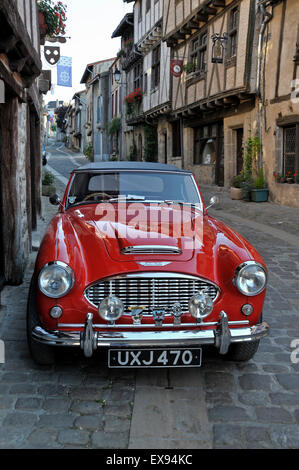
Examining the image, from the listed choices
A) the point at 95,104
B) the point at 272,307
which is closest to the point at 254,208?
the point at 272,307

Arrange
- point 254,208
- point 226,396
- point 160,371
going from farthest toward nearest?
1. point 254,208
2. point 160,371
3. point 226,396

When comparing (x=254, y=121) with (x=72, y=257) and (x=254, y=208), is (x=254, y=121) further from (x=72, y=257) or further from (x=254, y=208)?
(x=72, y=257)

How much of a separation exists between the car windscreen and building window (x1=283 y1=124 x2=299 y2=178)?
8.64m

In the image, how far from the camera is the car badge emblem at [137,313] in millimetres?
3066

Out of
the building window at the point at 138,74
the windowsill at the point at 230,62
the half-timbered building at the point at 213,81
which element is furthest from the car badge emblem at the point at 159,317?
the building window at the point at 138,74

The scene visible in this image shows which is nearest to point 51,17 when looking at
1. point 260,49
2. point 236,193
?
point 260,49

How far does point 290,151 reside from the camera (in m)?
13.0

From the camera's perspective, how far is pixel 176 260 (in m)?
3.16

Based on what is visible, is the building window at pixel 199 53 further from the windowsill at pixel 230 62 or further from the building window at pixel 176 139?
the building window at pixel 176 139

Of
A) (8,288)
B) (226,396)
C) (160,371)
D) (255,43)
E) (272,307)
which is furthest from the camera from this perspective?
(255,43)

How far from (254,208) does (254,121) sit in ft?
10.9

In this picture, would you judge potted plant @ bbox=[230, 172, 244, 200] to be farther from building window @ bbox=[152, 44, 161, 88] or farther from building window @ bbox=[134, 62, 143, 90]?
building window @ bbox=[134, 62, 143, 90]

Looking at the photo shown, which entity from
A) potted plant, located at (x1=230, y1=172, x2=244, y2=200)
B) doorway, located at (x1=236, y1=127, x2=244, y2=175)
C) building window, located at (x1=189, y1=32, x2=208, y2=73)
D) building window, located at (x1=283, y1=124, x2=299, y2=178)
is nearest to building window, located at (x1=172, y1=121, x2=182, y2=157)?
building window, located at (x1=189, y1=32, x2=208, y2=73)

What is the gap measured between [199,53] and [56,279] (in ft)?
54.4
